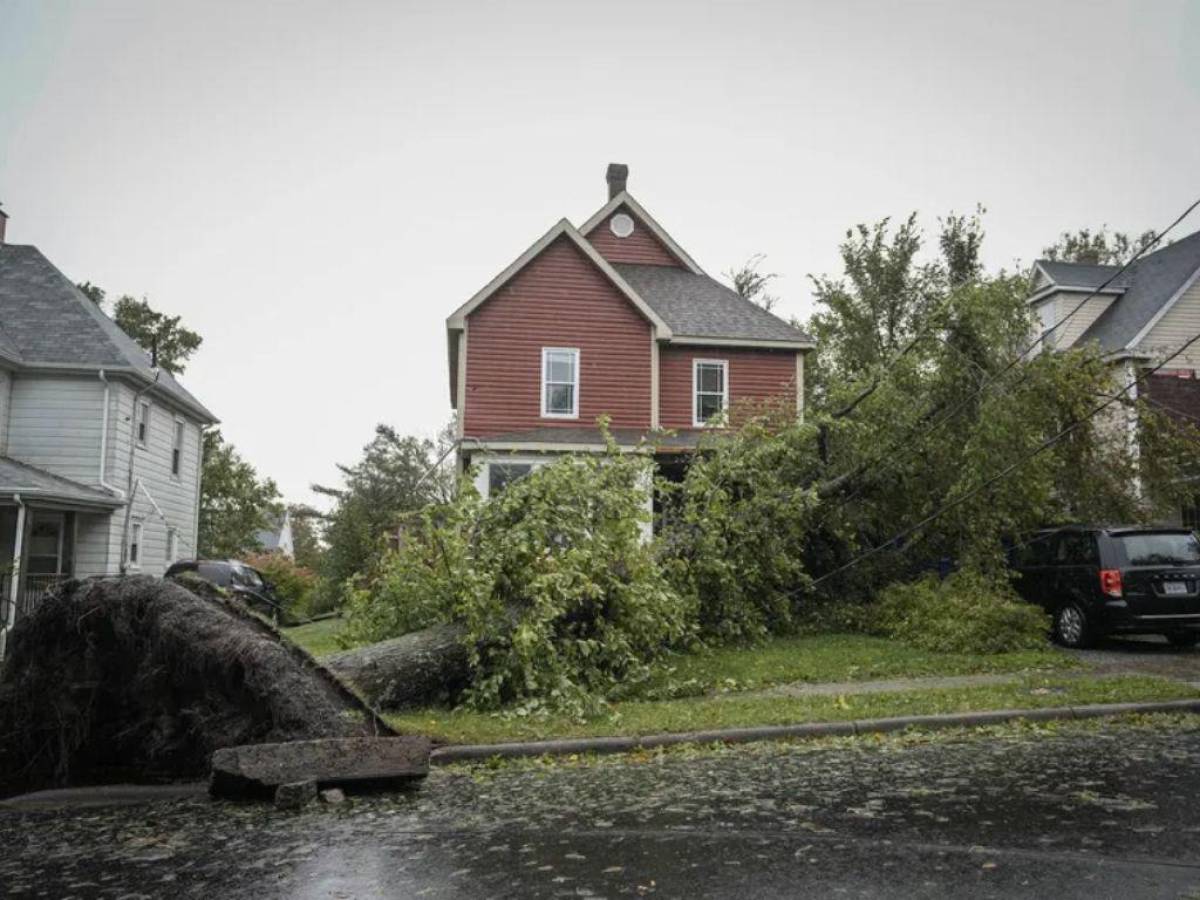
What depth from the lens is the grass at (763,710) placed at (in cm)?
748

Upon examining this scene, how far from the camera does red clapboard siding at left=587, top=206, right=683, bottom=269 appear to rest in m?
24.5

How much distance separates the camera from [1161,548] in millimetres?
12031

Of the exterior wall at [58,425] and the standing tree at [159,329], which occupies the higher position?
the standing tree at [159,329]

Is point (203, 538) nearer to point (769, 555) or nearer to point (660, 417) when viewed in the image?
point (660, 417)

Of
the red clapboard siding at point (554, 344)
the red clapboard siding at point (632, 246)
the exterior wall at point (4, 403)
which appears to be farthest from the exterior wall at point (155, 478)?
the red clapboard siding at point (632, 246)

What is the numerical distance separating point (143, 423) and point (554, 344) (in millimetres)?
10454

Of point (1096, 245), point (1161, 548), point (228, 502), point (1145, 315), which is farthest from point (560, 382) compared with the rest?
point (1096, 245)

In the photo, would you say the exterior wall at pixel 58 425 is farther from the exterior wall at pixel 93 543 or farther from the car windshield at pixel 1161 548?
A: the car windshield at pixel 1161 548

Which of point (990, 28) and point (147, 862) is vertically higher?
point (990, 28)

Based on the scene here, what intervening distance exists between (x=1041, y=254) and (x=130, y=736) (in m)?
46.5

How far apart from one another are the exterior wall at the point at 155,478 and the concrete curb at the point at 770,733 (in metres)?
16.5

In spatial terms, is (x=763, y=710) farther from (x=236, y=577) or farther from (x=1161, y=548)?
(x=236, y=577)

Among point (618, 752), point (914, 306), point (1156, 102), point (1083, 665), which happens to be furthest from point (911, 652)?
point (914, 306)

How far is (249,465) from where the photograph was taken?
127 feet
